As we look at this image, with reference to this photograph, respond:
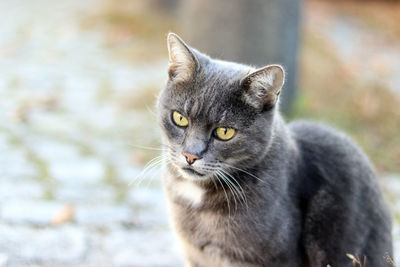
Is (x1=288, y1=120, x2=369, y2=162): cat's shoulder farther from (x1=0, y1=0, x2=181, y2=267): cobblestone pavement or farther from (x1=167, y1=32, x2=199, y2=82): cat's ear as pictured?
(x1=0, y1=0, x2=181, y2=267): cobblestone pavement

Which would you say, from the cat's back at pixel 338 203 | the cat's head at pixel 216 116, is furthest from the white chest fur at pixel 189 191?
the cat's back at pixel 338 203

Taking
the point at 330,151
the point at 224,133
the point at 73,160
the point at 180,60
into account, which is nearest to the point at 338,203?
the point at 330,151

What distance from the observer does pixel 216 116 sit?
229cm

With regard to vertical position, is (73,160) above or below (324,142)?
below

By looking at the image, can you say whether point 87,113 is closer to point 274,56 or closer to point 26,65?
Answer: point 26,65

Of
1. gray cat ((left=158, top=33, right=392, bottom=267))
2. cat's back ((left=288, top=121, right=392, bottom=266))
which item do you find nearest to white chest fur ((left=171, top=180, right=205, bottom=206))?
gray cat ((left=158, top=33, right=392, bottom=267))

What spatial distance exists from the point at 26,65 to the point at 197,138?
4.52 m

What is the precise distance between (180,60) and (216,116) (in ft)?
1.16

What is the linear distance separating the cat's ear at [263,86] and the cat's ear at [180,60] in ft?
0.92

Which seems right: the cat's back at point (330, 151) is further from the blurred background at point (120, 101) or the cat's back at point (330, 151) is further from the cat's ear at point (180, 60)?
the blurred background at point (120, 101)

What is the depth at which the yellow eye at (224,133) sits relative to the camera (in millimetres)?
2309

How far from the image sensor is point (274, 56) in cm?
494

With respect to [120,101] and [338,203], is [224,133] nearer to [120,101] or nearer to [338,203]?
[338,203]

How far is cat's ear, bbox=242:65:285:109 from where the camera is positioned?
87.5 inches
